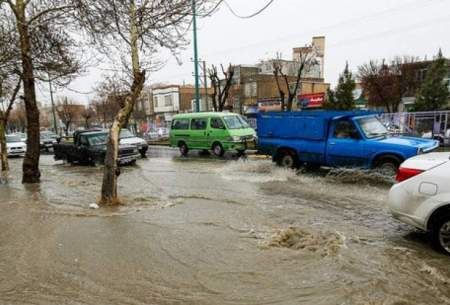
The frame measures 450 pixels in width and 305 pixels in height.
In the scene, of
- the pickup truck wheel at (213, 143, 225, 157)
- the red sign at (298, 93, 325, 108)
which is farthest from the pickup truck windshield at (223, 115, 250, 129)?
the red sign at (298, 93, 325, 108)

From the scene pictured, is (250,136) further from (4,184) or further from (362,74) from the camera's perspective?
(362,74)

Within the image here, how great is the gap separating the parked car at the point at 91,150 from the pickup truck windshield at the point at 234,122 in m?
4.63

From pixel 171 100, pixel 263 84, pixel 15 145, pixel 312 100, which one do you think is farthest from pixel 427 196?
pixel 171 100

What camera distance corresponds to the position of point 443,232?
462cm

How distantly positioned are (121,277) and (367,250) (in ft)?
10.7

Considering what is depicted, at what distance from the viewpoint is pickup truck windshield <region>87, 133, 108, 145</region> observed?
17703 mm

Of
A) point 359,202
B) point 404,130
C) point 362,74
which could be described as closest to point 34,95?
point 359,202

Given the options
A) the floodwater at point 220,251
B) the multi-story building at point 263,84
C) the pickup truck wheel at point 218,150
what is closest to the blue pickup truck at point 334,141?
the floodwater at point 220,251

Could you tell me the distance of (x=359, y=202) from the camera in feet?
25.9

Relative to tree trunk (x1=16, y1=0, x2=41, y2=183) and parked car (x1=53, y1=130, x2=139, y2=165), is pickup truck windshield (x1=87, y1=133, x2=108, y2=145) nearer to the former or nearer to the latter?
parked car (x1=53, y1=130, x2=139, y2=165)

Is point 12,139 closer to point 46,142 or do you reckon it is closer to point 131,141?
point 46,142

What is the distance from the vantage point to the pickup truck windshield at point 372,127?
10375 millimetres

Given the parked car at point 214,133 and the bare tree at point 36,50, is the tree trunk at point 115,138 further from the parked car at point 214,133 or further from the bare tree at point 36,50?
the parked car at point 214,133

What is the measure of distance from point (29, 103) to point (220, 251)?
31.6 ft
